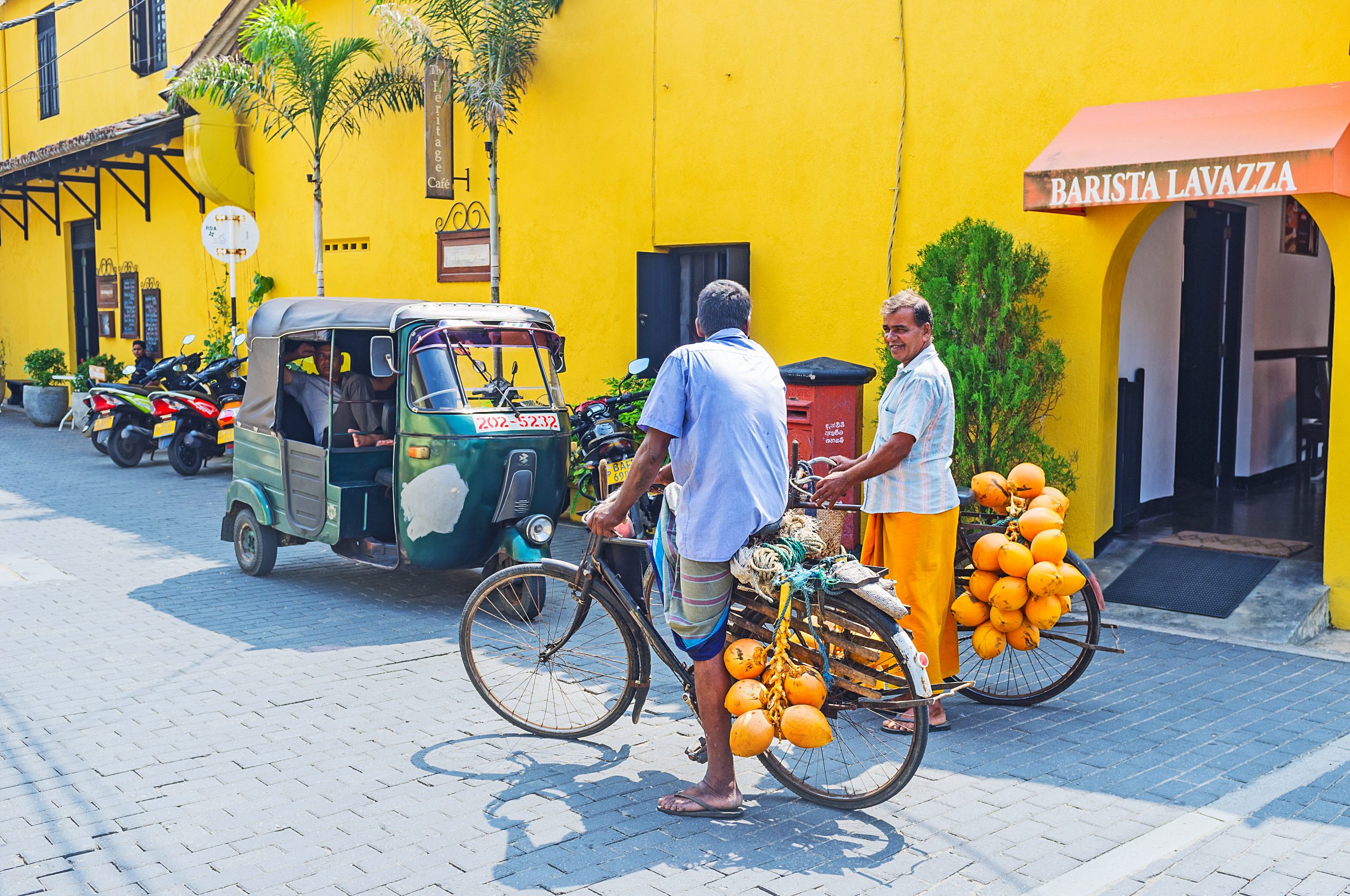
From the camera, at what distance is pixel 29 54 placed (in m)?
24.5

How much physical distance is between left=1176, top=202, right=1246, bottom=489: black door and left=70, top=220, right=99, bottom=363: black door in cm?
1971

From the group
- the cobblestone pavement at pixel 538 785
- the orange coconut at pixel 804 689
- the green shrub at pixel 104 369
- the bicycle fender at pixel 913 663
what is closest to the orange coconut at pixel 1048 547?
the cobblestone pavement at pixel 538 785

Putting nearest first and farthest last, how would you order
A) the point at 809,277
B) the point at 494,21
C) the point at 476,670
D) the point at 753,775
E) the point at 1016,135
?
1. the point at 753,775
2. the point at 476,670
3. the point at 1016,135
4. the point at 809,277
5. the point at 494,21

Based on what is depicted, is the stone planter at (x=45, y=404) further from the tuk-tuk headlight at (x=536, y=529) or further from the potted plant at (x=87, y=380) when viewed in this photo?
the tuk-tuk headlight at (x=536, y=529)

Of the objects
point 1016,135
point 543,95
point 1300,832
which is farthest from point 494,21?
point 1300,832

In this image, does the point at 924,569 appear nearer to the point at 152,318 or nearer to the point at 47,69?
the point at 152,318

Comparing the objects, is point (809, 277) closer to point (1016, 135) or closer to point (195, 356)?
point (1016, 135)

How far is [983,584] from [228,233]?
1042 centimetres

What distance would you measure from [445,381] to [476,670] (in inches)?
101

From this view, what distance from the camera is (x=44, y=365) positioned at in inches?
834

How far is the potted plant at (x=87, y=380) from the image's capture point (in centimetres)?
1883

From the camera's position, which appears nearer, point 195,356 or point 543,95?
point 543,95

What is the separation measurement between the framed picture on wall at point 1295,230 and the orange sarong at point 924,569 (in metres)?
7.97

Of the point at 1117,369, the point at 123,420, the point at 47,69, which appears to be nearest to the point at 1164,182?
the point at 1117,369
